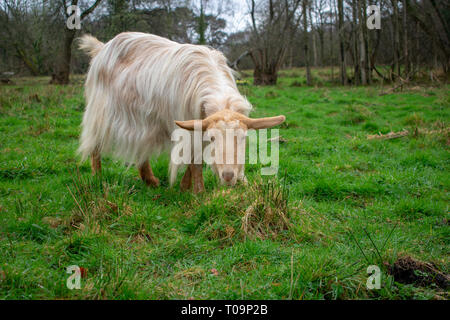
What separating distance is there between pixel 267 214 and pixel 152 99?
196 cm

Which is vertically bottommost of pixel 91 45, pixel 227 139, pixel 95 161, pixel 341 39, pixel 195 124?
pixel 95 161

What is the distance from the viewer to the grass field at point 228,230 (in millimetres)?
2281

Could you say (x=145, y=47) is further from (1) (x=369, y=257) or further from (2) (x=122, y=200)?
(1) (x=369, y=257)

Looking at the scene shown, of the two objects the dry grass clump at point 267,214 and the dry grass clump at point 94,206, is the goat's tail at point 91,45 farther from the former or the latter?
the dry grass clump at point 267,214

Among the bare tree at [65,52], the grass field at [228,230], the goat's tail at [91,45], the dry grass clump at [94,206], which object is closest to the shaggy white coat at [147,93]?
the goat's tail at [91,45]

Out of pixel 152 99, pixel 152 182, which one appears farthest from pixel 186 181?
pixel 152 99

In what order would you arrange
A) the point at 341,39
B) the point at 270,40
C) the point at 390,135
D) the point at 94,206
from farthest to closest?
the point at 270,40, the point at 341,39, the point at 390,135, the point at 94,206

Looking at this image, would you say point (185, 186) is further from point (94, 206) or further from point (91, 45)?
point (91, 45)

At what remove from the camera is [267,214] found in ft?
10.3

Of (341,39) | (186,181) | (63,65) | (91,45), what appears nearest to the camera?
(186,181)

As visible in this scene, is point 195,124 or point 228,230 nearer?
point 228,230

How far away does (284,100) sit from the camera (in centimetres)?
1161
